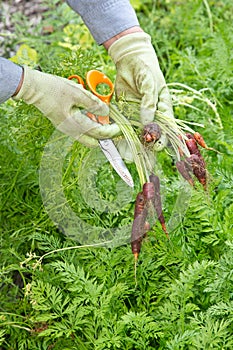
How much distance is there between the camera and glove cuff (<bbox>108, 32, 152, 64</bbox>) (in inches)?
88.4

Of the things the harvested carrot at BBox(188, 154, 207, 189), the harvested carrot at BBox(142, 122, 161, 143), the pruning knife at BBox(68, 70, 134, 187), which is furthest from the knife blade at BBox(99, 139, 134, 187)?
the harvested carrot at BBox(188, 154, 207, 189)

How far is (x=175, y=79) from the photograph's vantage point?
335 centimetres

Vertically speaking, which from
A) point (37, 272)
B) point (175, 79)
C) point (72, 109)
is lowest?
point (175, 79)

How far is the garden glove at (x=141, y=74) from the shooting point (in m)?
2.19

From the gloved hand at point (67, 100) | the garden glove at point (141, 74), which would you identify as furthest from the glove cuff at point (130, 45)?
the gloved hand at point (67, 100)

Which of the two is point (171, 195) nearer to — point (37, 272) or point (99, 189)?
point (99, 189)

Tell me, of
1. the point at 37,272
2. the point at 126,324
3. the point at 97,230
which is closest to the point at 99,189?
the point at 97,230

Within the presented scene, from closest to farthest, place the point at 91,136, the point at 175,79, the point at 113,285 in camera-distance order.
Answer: the point at 91,136
the point at 113,285
the point at 175,79

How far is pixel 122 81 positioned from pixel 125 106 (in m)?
0.14

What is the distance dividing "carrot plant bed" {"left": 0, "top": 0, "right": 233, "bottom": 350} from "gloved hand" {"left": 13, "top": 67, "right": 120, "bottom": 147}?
216 mm

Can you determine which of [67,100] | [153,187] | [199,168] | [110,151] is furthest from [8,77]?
[199,168]

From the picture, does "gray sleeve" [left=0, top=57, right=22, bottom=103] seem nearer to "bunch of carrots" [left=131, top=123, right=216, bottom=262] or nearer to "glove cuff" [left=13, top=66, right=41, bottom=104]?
"glove cuff" [left=13, top=66, right=41, bottom=104]

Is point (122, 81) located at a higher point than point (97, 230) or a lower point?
higher

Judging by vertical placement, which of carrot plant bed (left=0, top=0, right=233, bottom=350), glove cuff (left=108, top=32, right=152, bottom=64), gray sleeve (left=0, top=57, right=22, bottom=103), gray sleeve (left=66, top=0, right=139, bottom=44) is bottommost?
carrot plant bed (left=0, top=0, right=233, bottom=350)
